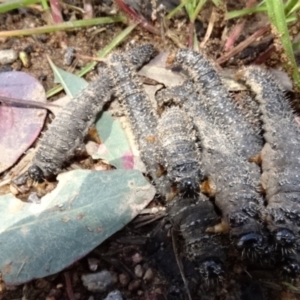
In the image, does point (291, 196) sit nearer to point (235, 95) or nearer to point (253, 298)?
point (253, 298)

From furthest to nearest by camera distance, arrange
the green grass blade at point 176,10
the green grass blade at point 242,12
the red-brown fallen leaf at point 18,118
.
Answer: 1. the green grass blade at point 176,10
2. the green grass blade at point 242,12
3. the red-brown fallen leaf at point 18,118

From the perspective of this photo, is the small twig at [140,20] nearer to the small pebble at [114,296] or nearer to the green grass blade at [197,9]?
the green grass blade at [197,9]

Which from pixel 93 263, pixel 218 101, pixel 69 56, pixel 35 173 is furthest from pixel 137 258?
pixel 69 56

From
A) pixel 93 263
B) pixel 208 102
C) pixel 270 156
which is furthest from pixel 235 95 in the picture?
pixel 93 263

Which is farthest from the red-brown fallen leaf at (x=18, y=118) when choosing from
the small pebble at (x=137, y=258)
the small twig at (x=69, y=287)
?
the small pebble at (x=137, y=258)

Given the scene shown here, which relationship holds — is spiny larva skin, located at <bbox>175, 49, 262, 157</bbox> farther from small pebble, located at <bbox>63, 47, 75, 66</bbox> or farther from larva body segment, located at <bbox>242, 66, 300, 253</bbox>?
small pebble, located at <bbox>63, 47, 75, 66</bbox>

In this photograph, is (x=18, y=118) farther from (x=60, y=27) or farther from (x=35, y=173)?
(x=60, y=27)

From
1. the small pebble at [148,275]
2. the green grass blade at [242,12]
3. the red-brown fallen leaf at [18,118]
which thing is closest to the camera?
the small pebble at [148,275]

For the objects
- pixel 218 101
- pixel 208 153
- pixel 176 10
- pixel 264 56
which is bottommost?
pixel 208 153
